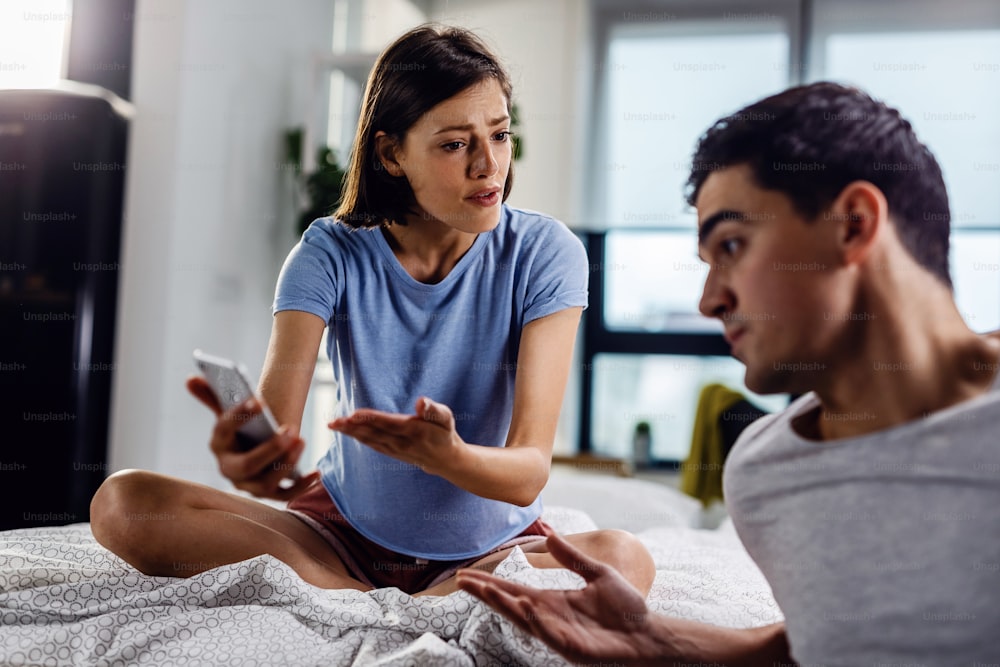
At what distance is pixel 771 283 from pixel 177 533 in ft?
2.85

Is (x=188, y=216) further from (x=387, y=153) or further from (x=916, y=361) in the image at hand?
(x=916, y=361)

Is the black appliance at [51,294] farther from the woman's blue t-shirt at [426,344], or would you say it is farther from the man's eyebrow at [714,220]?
→ the man's eyebrow at [714,220]

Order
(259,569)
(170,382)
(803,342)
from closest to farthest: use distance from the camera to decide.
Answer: (803,342) → (259,569) → (170,382)

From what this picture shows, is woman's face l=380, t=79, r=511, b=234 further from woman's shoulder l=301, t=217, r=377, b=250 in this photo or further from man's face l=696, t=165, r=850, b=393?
man's face l=696, t=165, r=850, b=393

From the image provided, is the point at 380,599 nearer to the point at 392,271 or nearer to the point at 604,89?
the point at 392,271

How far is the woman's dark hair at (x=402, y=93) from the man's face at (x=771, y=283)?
1.93 ft

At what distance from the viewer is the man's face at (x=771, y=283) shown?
84cm

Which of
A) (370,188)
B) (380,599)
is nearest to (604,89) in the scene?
(370,188)

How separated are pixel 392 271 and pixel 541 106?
11.1ft

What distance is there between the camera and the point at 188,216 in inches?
128

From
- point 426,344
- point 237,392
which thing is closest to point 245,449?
point 237,392

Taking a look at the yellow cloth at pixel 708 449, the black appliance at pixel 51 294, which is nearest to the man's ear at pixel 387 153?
the black appliance at pixel 51 294

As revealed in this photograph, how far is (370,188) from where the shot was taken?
150cm

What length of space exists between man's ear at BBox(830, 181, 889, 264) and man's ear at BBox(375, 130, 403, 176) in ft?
2.66
